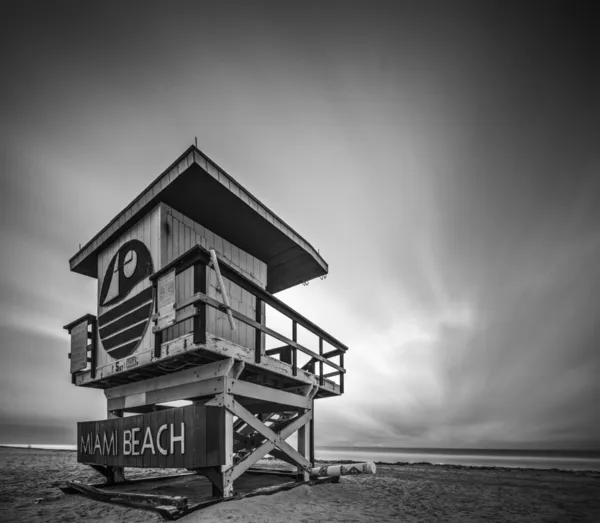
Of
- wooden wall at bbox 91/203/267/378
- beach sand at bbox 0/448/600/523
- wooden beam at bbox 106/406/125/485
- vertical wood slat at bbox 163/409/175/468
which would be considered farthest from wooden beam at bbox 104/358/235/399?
beach sand at bbox 0/448/600/523

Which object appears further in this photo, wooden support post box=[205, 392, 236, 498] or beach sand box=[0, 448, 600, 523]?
wooden support post box=[205, 392, 236, 498]

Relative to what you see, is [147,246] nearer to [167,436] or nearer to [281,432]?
[167,436]

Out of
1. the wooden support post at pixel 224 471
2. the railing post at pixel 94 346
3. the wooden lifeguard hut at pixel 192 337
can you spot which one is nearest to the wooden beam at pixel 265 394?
the wooden lifeguard hut at pixel 192 337

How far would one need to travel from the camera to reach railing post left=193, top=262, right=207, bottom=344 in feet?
21.5

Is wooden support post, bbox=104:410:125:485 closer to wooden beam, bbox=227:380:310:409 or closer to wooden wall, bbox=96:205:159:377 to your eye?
wooden wall, bbox=96:205:159:377

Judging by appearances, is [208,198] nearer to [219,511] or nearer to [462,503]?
[219,511]

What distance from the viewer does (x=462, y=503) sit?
26.8ft

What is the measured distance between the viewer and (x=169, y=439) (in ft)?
22.4

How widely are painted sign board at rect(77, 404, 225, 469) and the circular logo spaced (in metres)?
1.65

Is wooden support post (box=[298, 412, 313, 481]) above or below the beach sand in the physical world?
above

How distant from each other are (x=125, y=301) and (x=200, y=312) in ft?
12.0

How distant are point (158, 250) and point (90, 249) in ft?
11.4

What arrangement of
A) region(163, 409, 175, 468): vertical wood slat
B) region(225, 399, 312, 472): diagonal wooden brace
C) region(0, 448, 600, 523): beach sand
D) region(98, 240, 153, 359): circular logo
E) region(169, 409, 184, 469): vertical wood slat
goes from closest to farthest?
1. region(0, 448, 600, 523): beach sand
2. region(169, 409, 184, 469): vertical wood slat
3. region(163, 409, 175, 468): vertical wood slat
4. region(225, 399, 312, 472): diagonal wooden brace
5. region(98, 240, 153, 359): circular logo

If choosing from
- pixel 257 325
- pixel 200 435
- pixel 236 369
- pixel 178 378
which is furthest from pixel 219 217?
pixel 200 435
